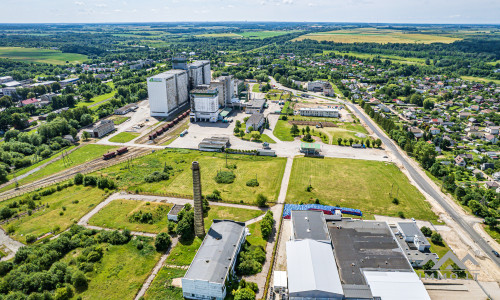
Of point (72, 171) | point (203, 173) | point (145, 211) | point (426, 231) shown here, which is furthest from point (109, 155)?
point (426, 231)

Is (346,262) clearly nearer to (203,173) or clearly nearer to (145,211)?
(145,211)

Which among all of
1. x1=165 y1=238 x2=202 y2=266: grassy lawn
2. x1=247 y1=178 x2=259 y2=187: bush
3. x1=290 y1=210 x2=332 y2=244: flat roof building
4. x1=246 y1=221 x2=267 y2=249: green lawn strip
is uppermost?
x1=290 y1=210 x2=332 y2=244: flat roof building

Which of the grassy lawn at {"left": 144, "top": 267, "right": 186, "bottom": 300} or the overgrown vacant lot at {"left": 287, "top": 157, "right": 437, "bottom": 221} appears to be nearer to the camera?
the grassy lawn at {"left": 144, "top": 267, "right": 186, "bottom": 300}

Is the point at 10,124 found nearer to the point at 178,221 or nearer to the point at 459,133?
the point at 178,221

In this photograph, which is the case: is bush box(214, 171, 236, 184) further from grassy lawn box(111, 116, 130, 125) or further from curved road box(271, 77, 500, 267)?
grassy lawn box(111, 116, 130, 125)

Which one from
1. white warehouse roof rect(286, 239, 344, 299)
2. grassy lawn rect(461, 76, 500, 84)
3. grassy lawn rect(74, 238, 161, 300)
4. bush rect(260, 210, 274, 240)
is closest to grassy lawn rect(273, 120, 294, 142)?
bush rect(260, 210, 274, 240)

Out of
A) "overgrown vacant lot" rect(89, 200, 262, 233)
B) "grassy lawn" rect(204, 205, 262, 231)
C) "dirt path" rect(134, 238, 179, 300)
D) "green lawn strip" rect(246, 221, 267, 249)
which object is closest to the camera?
"dirt path" rect(134, 238, 179, 300)

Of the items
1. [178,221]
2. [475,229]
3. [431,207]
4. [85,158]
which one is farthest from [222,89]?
[475,229]
